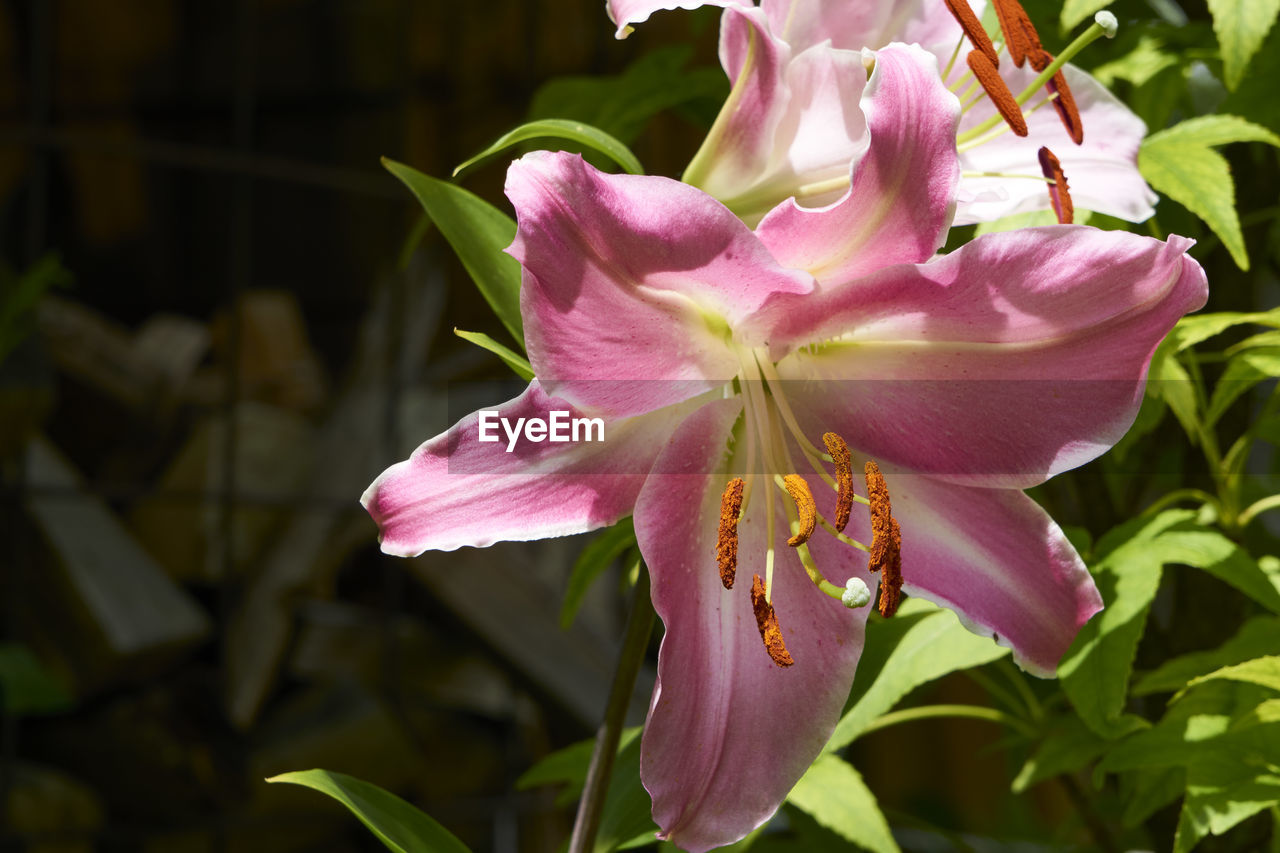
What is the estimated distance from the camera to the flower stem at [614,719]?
40 cm

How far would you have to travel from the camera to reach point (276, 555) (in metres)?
1.60

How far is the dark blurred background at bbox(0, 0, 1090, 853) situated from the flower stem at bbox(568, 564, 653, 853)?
803 millimetres

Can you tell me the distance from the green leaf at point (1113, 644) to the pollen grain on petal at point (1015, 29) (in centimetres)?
19

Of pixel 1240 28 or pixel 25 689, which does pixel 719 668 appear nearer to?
pixel 1240 28

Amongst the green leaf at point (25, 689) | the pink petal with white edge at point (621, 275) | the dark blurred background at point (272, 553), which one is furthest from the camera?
the dark blurred background at point (272, 553)

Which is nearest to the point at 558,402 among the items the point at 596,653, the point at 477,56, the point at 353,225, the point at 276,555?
the point at 596,653

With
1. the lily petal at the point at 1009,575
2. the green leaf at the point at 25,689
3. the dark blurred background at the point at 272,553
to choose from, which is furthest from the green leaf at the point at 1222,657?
the green leaf at the point at 25,689

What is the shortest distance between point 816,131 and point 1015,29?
71 mm

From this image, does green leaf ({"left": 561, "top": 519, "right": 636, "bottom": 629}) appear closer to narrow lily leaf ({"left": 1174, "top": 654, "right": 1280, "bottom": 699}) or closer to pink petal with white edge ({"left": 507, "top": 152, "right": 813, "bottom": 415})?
pink petal with white edge ({"left": 507, "top": 152, "right": 813, "bottom": 415})

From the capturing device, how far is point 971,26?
0.38 metres

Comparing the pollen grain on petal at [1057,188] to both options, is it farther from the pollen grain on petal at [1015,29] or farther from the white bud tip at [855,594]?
the white bud tip at [855,594]

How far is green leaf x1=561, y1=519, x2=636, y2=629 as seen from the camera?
439 mm

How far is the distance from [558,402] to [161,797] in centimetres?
137

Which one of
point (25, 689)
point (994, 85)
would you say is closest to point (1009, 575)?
point (994, 85)
